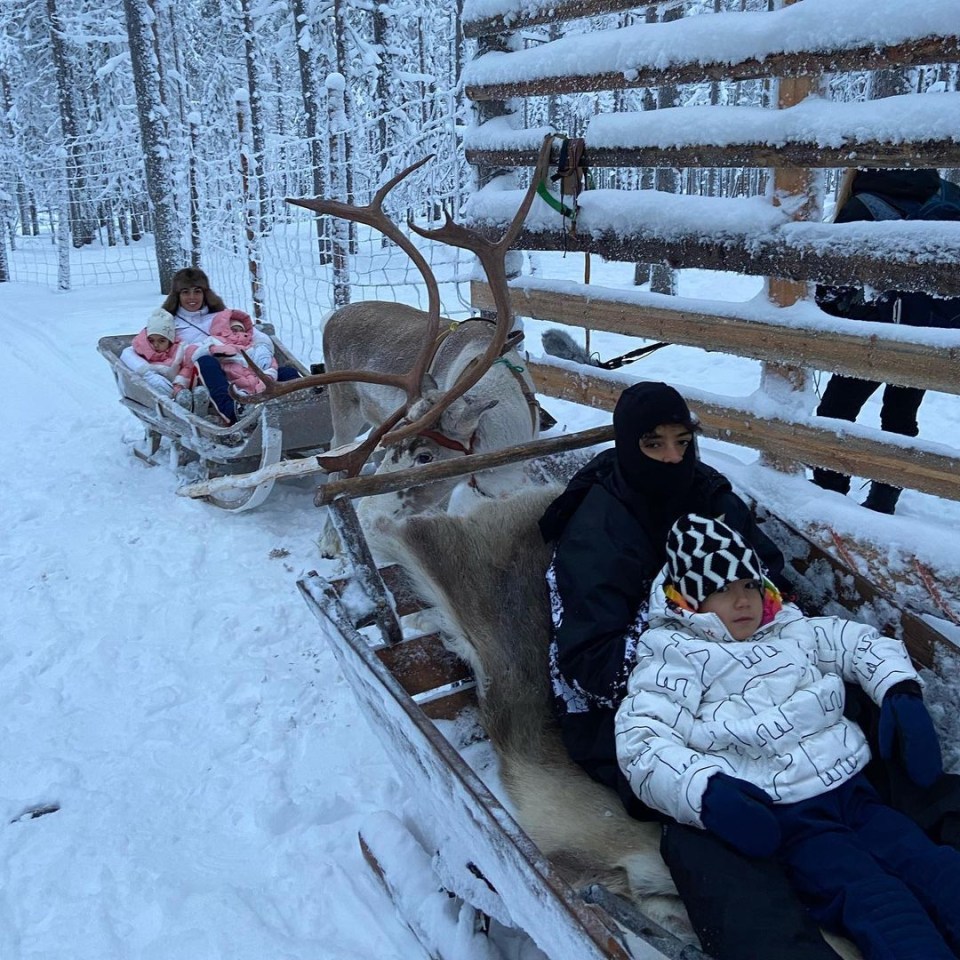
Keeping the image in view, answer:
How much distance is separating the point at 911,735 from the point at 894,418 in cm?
265

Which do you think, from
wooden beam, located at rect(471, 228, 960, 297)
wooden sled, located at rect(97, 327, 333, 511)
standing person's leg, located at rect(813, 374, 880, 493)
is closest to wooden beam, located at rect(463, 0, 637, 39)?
wooden beam, located at rect(471, 228, 960, 297)

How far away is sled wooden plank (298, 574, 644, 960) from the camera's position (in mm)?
1401

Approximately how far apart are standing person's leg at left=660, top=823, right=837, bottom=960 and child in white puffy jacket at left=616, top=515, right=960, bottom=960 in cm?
3

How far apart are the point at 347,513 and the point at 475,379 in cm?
136

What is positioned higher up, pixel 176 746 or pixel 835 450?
pixel 835 450

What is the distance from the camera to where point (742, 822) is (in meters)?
1.72

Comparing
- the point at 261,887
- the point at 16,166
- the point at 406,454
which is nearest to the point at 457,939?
the point at 261,887

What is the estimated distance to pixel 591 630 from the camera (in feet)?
7.34

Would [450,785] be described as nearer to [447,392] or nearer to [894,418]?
[447,392]

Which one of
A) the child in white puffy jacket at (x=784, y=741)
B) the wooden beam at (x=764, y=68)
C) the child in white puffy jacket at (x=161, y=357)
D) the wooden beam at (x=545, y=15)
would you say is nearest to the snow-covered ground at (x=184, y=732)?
the child in white puffy jacket at (x=161, y=357)

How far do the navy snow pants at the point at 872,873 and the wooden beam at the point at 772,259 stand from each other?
1957 mm

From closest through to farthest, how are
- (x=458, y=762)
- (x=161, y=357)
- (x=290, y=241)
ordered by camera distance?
1. (x=458, y=762)
2. (x=161, y=357)
3. (x=290, y=241)

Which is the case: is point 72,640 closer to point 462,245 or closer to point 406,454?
point 406,454

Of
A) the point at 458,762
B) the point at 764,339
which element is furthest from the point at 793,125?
the point at 458,762
